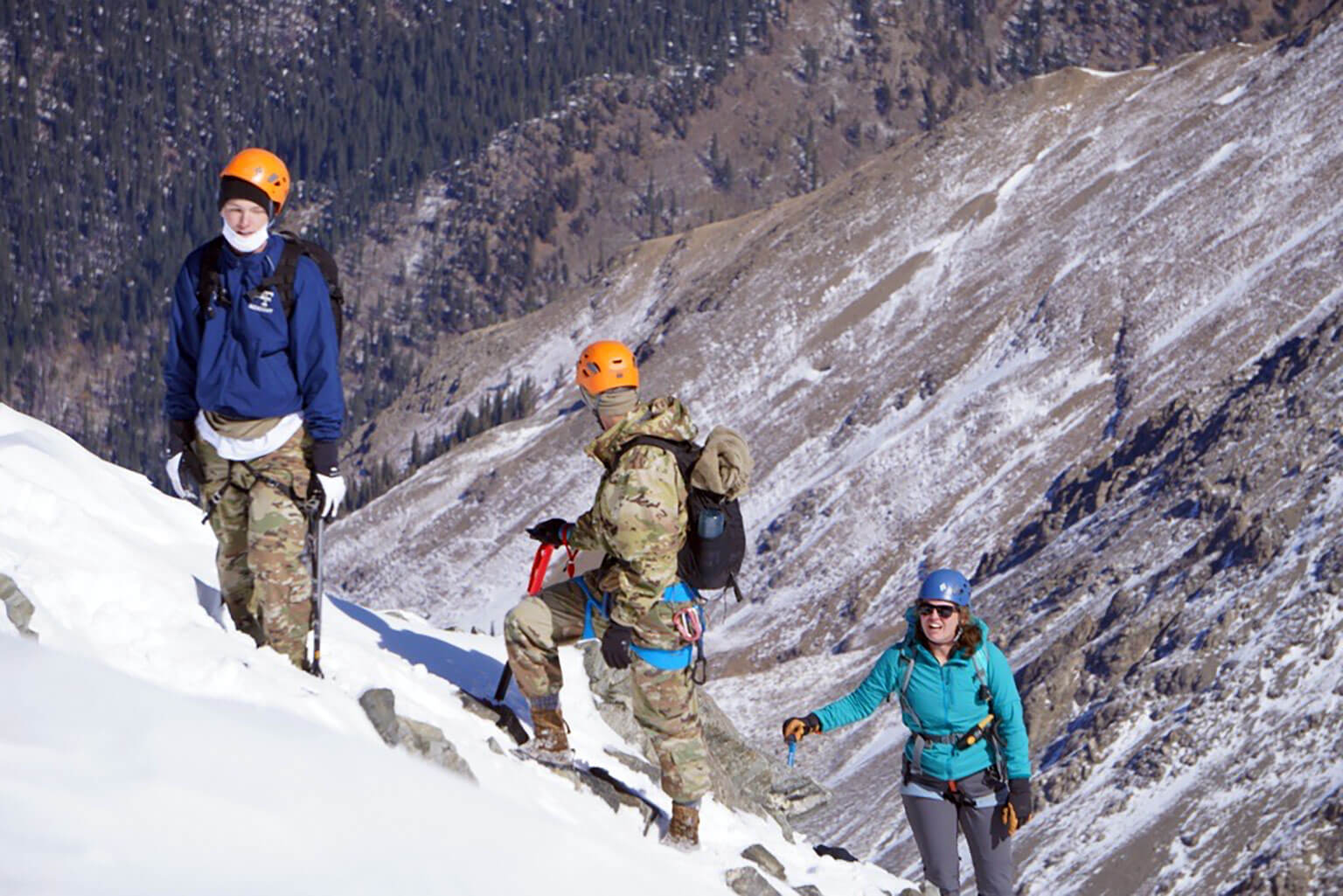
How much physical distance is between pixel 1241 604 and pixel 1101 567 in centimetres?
872

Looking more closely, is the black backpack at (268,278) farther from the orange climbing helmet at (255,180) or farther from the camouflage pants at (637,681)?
the camouflage pants at (637,681)

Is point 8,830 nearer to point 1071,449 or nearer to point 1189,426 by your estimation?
point 1189,426

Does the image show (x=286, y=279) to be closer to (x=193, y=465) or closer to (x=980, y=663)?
(x=193, y=465)

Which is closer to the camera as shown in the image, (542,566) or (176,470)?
(176,470)

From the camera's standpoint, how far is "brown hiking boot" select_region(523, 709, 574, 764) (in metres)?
11.6

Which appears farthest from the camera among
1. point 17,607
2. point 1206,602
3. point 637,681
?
point 1206,602

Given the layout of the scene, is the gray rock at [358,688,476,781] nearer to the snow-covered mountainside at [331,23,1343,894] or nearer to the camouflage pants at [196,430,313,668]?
the camouflage pants at [196,430,313,668]

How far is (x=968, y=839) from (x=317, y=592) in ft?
14.2

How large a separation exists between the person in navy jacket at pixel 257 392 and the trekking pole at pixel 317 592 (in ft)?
0.57

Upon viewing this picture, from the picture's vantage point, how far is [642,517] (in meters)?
9.91

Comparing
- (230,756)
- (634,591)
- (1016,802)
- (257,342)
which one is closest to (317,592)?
(257,342)

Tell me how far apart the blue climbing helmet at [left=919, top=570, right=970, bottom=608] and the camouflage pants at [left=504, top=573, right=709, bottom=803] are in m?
1.51

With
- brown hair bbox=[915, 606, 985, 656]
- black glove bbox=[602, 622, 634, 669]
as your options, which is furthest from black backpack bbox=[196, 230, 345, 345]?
brown hair bbox=[915, 606, 985, 656]

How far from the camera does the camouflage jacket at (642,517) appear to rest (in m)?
9.92
